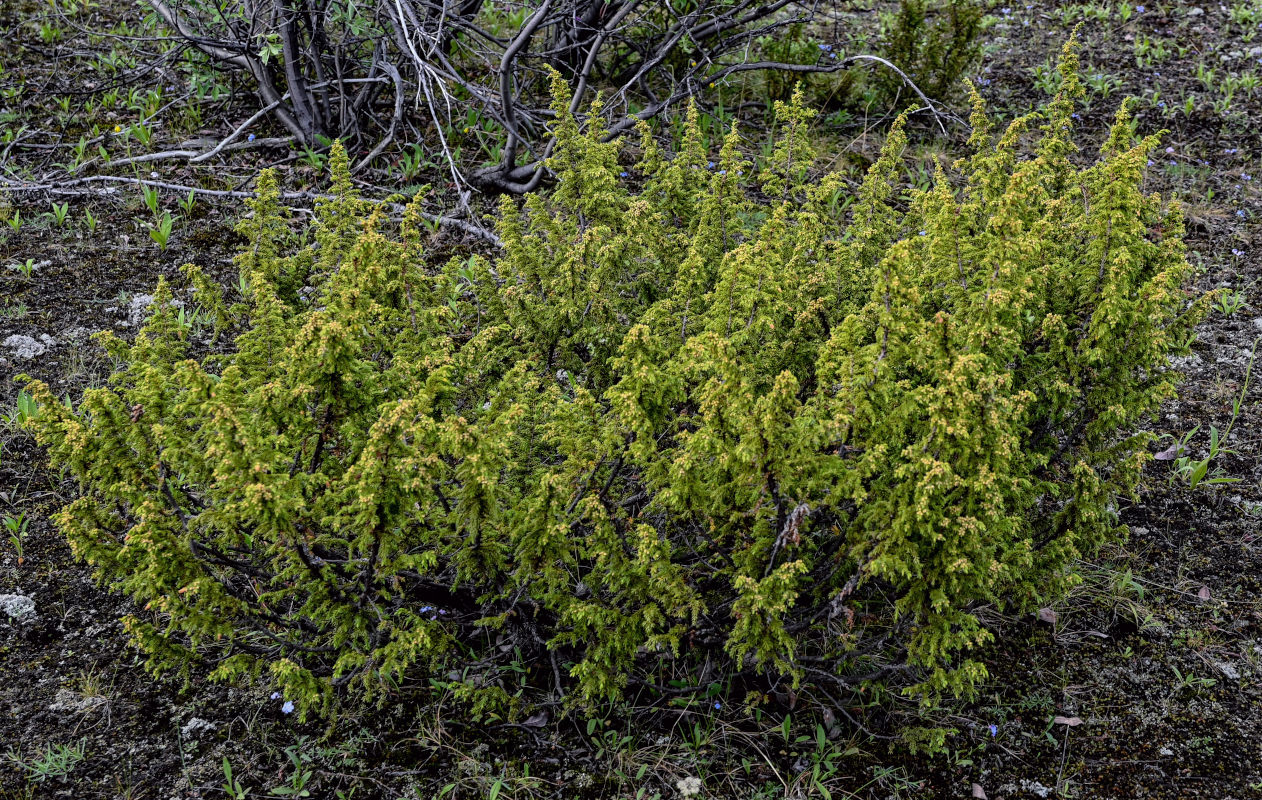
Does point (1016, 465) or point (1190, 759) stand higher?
point (1016, 465)

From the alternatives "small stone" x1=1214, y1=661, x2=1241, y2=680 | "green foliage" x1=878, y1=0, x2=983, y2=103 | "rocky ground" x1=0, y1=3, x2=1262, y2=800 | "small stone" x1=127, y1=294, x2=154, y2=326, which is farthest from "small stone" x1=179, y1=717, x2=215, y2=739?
"green foliage" x1=878, y1=0, x2=983, y2=103

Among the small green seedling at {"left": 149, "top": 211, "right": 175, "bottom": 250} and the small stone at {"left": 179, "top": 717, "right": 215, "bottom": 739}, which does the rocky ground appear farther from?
the small green seedling at {"left": 149, "top": 211, "right": 175, "bottom": 250}

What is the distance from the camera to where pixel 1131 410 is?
3000mm

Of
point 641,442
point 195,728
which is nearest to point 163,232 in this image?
point 195,728

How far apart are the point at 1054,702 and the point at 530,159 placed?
4.35 meters

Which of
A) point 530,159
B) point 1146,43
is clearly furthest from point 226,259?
point 1146,43

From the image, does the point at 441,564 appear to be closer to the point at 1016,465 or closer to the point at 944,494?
the point at 944,494

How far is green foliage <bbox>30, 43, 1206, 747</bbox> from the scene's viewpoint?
2426 millimetres

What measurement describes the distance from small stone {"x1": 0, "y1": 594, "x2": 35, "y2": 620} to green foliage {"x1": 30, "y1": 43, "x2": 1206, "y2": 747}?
1.41 feet

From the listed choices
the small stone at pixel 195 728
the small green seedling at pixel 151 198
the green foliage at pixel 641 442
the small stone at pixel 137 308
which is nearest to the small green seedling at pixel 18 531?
the green foliage at pixel 641 442

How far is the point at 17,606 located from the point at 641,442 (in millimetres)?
2355

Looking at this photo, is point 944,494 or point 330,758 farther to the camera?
point 330,758

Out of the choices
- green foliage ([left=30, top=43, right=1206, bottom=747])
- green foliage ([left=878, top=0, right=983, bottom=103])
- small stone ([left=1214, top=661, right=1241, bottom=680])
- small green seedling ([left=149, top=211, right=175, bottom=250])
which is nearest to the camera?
green foliage ([left=30, top=43, right=1206, bottom=747])

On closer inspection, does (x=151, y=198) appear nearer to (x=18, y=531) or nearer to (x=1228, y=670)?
(x=18, y=531)
